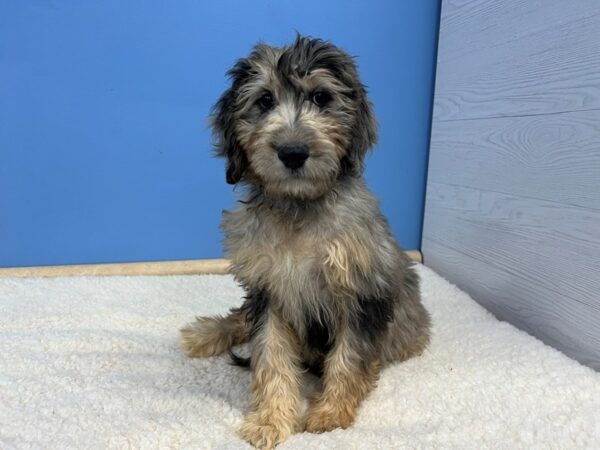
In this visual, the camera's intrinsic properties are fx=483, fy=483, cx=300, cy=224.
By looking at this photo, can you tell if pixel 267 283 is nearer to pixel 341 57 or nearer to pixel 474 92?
pixel 341 57

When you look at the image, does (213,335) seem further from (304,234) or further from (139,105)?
(139,105)

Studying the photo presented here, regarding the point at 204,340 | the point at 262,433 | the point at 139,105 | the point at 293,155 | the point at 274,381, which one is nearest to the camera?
the point at 293,155

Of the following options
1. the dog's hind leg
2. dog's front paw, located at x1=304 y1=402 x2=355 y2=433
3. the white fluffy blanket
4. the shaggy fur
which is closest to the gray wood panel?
the white fluffy blanket

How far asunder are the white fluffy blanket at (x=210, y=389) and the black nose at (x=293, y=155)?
0.85m

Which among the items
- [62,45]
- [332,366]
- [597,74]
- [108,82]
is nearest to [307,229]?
[332,366]

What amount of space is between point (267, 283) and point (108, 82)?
189 cm

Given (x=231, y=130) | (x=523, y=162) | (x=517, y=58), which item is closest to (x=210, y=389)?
(x=231, y=130)

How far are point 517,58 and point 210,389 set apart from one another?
204 cm

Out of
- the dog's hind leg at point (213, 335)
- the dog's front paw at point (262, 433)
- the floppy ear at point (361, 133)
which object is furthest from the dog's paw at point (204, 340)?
the floppy ear at point (361, 133)

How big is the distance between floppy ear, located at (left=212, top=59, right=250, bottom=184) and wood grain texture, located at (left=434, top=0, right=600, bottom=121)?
4.47 feet

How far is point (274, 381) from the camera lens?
5.32 ft

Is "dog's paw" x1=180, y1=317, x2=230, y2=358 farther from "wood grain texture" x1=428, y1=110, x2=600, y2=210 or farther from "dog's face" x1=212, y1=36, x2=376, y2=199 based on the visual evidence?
"wood grain texture" x1=428, y1=110, x2=600, y2=210

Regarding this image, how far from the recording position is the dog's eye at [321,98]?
153 centimetres

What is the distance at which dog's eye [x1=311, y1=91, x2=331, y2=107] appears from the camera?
5.03 ft
